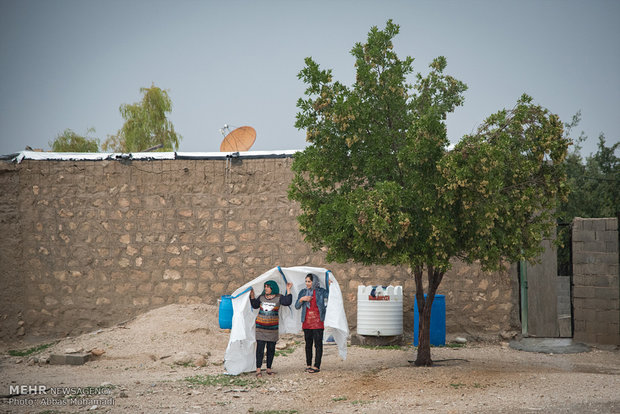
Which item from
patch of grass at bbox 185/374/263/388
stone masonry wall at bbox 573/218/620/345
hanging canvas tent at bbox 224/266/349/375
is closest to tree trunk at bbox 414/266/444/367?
hanging canvas tent at bbox 224/266/349/375

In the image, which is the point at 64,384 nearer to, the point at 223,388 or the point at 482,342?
the point at 223,388

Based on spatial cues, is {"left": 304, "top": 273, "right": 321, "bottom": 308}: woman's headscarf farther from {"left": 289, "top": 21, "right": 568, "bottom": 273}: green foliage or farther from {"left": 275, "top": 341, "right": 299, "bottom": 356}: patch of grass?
{"left": 275, "top": 341, "right": 299, "bottom": 356}: patch of grass

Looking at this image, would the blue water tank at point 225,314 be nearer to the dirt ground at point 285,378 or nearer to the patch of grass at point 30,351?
the dirt ground at point 285,378

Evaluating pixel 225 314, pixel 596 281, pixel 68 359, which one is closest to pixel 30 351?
pixel 68 359

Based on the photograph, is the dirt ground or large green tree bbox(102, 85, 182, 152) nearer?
the dirt ground

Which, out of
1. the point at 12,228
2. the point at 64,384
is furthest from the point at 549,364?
the point at 12,228

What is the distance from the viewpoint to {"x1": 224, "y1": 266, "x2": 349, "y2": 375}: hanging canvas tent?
26.2 ft

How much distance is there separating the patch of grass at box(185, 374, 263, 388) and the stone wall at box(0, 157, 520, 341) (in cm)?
329

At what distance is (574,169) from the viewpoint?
22.6 metres

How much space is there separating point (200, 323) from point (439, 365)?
4.11 meters

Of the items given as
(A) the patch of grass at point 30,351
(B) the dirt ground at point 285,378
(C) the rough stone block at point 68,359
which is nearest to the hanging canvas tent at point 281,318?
(B) the dirt ground at point 285,378

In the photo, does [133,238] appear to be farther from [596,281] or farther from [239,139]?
[596,281]

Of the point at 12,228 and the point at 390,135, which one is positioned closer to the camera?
the point at 390,135

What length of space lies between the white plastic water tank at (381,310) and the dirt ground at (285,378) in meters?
0.38
